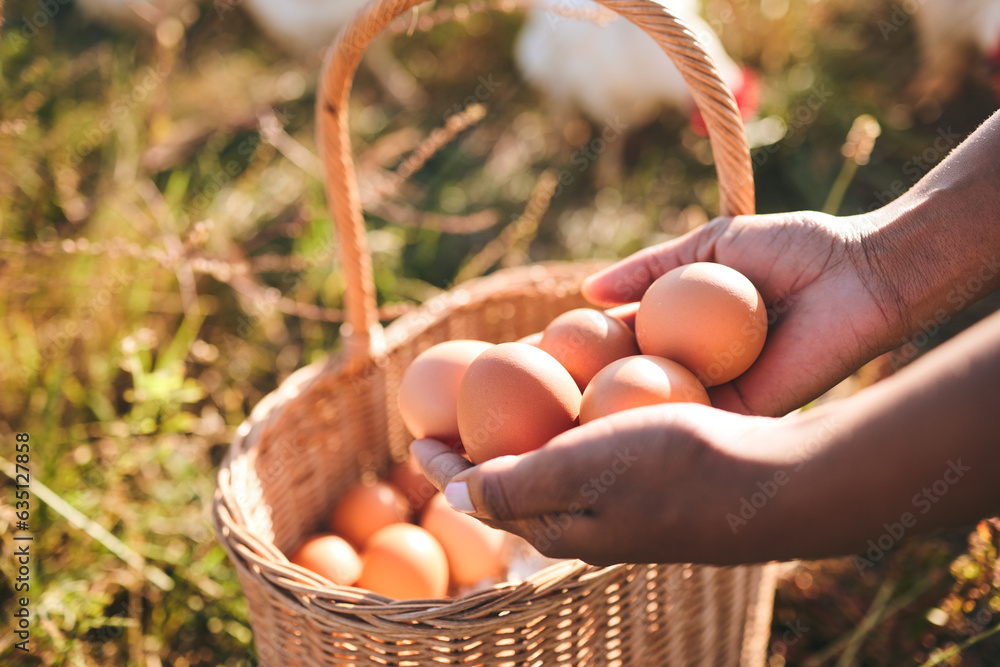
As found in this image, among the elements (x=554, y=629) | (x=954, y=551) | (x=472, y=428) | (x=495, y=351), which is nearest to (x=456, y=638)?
(x=554, y=629)

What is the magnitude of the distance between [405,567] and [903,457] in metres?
0.84

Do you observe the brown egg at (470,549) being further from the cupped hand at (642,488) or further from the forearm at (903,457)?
the forearm at (903,457)

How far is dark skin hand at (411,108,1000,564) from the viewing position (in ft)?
1.91

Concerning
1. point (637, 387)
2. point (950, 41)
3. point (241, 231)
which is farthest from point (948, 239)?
point (241, 231)

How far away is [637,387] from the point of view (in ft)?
3.07

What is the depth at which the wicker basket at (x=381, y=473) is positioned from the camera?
2.94 feet

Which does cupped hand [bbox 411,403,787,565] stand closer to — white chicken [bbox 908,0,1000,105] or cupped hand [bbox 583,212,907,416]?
cupped hand [bbox 583,212,907,416]

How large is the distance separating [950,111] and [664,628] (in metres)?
2.34

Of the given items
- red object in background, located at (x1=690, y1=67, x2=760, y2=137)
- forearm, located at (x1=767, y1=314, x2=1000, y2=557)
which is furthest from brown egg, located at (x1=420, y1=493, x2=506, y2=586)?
red object in background, located at (x1=690, y1=67, x2=760, y2=137)

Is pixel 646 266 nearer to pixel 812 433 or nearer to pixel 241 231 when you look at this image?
pixel 812 433

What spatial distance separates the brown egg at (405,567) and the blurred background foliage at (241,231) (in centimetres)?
37

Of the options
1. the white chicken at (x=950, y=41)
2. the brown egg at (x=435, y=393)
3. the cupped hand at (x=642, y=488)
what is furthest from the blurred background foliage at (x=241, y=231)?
the cupped hand at (x=642, y=488)

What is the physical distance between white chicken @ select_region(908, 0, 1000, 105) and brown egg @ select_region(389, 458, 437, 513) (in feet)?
6.77

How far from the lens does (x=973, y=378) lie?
1.84 feet
